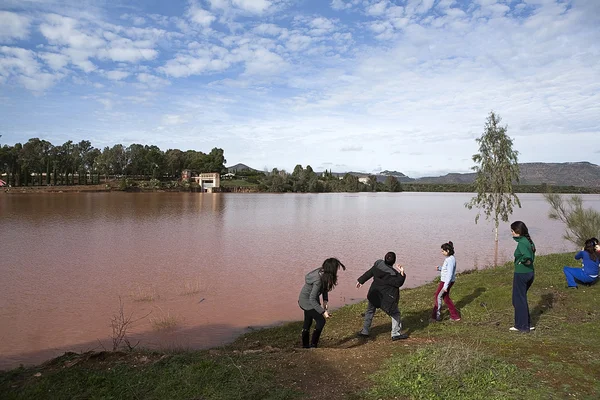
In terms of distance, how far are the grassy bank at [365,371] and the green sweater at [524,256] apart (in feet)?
4.08

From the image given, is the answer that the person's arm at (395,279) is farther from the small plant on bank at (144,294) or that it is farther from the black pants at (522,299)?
the small plant on bank at (144,294)

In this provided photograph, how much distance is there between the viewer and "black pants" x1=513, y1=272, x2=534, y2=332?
8.00 m

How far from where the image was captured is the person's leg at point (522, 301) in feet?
26.3

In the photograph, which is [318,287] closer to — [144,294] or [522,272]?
[522,272]

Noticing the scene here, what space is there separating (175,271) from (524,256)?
15.3 meters

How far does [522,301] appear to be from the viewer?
26.4ft

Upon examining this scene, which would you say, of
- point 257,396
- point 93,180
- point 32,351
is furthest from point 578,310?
point 93,180

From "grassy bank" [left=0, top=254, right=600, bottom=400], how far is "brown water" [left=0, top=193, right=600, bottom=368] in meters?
4.16

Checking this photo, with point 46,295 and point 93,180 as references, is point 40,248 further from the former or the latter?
point 93,180

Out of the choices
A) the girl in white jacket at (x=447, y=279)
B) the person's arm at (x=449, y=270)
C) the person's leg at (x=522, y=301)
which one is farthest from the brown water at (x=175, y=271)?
the person's leg at (x=522, y=301)

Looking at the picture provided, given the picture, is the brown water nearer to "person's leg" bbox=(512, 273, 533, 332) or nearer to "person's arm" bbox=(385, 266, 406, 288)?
"person's arm" bbox=(385, 266, 406, 288)

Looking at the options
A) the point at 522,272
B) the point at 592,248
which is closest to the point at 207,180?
the point at 592,248

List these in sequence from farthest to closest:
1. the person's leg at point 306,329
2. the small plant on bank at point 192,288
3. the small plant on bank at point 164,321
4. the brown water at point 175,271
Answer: the small plant on bank at point 192,288 < the small plant on bank at point 164,321 < the brown water at point 175,271 < the person's leg at point 306,329

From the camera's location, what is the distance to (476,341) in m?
7.46
